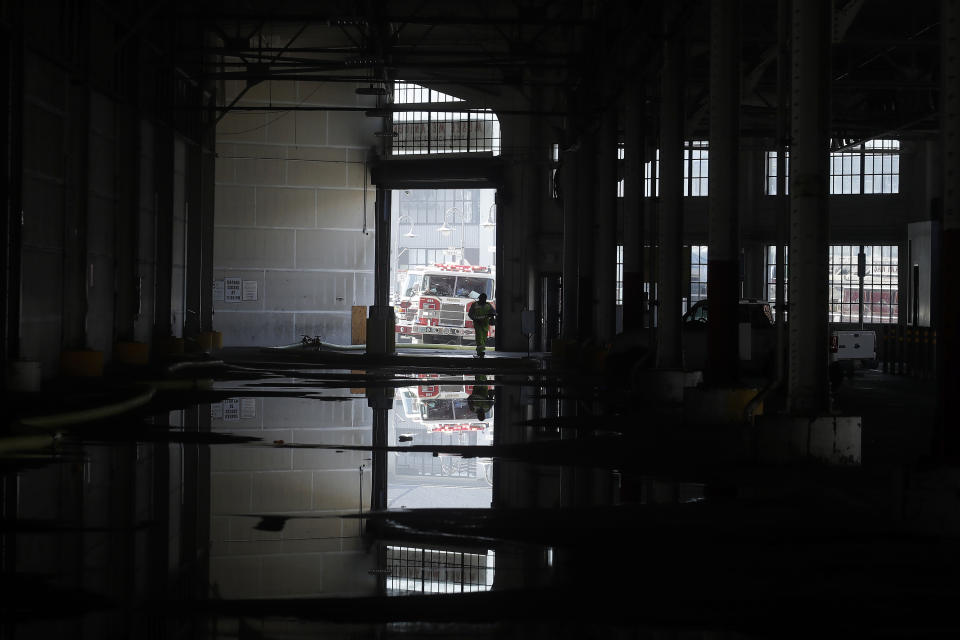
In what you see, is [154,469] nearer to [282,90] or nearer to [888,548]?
[888,548]

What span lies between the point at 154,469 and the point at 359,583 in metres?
4.52

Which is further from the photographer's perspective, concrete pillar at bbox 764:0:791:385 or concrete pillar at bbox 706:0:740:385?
concrete pillar at bbox 706:0:740:385

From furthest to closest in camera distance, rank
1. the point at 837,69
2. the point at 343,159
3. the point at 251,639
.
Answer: the point at 343,159
the point at 837,69
the point at 251,639

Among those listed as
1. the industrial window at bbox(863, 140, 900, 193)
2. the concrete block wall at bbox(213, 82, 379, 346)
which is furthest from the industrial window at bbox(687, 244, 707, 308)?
the concrete block wall at bbox(213, 82, 379, 346)

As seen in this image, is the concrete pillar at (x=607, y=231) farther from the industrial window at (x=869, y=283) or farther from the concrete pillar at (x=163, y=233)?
the industrial window at (x=869, y=283)

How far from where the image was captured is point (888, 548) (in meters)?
6.76

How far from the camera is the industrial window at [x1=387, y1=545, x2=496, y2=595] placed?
5.67m

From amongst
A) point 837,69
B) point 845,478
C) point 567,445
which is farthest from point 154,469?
point 837,69

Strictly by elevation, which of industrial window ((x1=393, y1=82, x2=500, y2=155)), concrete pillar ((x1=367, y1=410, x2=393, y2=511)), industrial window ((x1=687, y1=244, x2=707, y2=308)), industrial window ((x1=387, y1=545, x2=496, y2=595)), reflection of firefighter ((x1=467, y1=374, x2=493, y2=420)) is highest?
industrial window ((x1=393, y1=82, x2=500, y2=155))

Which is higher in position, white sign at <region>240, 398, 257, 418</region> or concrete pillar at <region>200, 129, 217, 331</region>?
concrete pillar at <region>200, 129, 217, 331</region>

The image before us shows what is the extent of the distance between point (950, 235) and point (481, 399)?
38.0 feet

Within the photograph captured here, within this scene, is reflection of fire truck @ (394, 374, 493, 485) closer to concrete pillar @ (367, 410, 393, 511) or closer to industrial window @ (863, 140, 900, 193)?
concrete pillar @ (367, 410, 393, 511)

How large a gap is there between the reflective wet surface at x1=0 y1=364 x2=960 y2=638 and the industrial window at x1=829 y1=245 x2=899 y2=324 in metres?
25.5

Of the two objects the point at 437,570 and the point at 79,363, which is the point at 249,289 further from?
the point at 437,570
